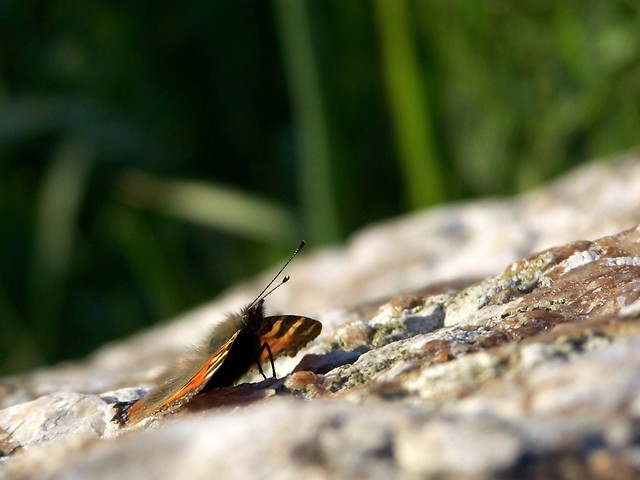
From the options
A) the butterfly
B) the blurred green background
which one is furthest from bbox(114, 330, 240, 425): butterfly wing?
the blurred green background

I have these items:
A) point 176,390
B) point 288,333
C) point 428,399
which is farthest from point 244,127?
point 428,399

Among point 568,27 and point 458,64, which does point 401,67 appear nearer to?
point 458,64

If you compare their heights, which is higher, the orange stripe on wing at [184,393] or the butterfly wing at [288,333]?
the orange stripe on wing at [184,393]

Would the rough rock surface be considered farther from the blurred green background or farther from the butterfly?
the blurred green background

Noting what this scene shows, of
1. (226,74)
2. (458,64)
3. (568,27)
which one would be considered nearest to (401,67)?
(458,64)

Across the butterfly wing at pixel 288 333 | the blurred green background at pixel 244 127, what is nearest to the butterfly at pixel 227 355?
the butterfly wing at pixel 288 333

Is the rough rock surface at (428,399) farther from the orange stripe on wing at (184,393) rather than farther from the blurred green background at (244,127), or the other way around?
the blurred green background at (244,127)
